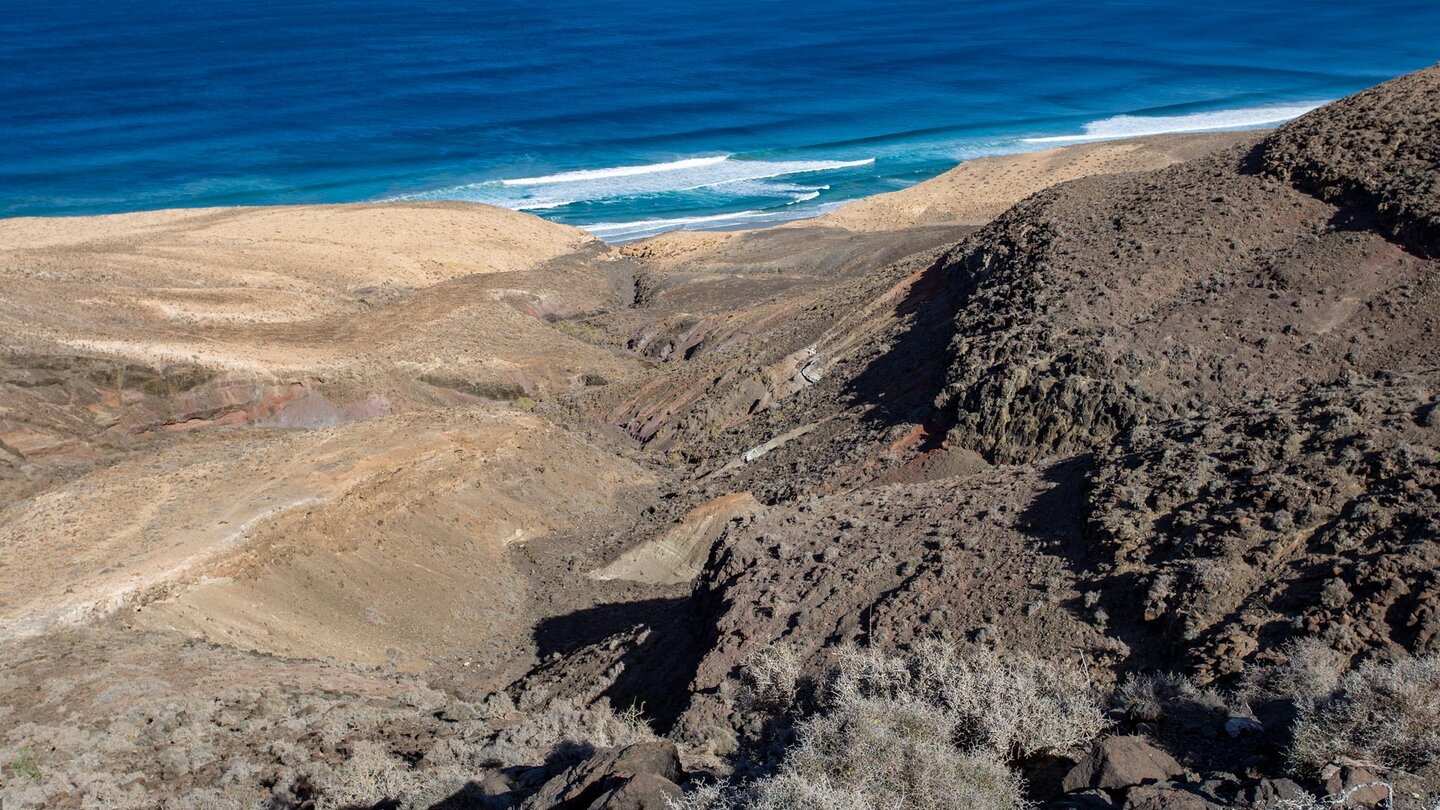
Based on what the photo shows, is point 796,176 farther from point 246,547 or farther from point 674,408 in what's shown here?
point 246,547

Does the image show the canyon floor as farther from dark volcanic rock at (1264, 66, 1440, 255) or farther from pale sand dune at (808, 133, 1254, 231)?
pale sand dune at (808, 133, 1254, 231)

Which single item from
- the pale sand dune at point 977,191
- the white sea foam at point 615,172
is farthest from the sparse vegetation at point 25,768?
the white sea foam at point 615,172

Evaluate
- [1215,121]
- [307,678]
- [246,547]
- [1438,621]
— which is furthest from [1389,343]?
[1215,121]

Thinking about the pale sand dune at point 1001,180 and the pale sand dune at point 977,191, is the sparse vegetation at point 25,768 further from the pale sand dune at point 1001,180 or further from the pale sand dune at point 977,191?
the pale sand dune at point 1001,180

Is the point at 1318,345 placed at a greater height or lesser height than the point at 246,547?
greater

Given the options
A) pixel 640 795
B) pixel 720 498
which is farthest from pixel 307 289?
pixel 640 795

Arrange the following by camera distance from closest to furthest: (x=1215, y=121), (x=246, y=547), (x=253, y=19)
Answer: (x=246, y=547) < (x=1215, y=121) < (x=253, y=19)

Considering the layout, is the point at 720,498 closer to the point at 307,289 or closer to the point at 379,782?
the point at 379,782
